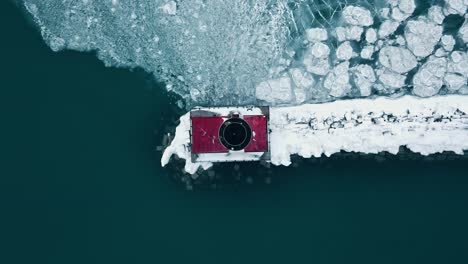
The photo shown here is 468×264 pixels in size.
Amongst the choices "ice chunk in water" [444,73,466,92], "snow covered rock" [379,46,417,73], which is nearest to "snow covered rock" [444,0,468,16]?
"snow covered rock" [379,46,417,73]

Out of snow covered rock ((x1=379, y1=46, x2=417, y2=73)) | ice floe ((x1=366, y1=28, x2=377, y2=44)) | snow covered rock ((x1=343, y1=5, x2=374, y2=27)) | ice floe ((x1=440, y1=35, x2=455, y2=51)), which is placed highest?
snow covered rock ((x1=343, y1=5, x2=374, y2=27))

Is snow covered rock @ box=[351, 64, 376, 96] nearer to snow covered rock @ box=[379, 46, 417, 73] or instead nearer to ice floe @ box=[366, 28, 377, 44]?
snow covered rock @ box=[379, 46, 417, 73]

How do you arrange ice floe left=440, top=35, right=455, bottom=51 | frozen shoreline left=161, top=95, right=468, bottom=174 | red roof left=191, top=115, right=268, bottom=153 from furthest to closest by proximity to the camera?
frozen shoreline left=161, top=95, right=468, bottom=174 → ice floe left=440, top=35, right=455, bottom=51 → red roof left=191, top=115, right=268, bottom=153

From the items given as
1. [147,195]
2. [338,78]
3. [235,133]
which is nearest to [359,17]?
[338,78]

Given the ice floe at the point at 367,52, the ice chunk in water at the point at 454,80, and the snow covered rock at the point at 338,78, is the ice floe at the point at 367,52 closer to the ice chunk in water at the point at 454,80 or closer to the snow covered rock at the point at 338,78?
the snow covered rock at the point at 338,78

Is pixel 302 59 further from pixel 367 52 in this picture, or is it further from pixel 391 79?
pixel 391 79

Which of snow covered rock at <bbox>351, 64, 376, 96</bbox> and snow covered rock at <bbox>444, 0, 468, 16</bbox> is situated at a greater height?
snow covered rock at <bbox>444, 0, 468, 16</bbox>
